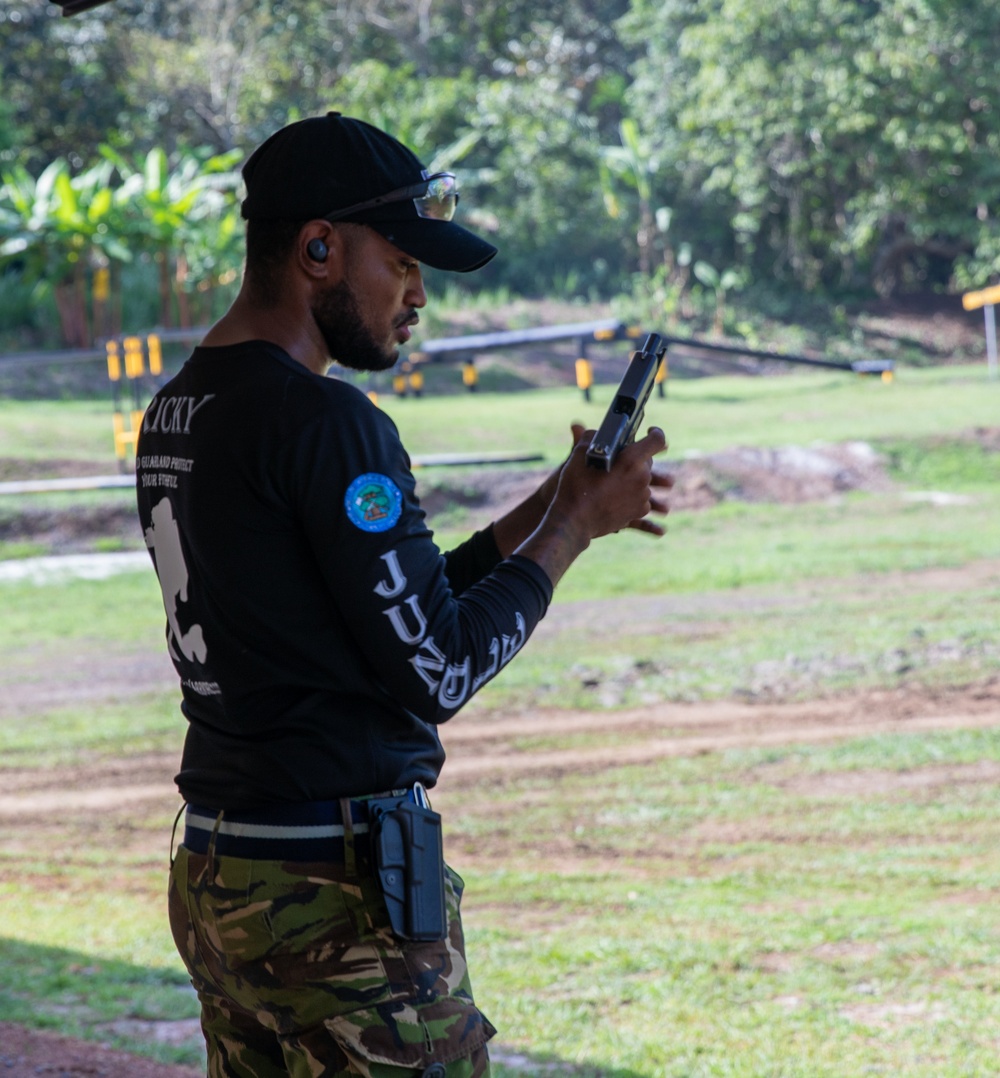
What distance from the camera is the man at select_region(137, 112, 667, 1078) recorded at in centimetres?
115

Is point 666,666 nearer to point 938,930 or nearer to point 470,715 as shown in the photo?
point 470,715

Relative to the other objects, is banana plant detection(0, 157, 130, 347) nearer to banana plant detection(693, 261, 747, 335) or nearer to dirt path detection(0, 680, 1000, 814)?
banana plant detection(693, 261, 747, 335)

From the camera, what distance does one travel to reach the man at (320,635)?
1.15 metres

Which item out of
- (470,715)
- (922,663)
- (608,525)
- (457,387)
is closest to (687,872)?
(470,715)

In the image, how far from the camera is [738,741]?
6.16 m

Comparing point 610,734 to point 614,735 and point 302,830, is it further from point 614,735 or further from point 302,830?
point 302,830

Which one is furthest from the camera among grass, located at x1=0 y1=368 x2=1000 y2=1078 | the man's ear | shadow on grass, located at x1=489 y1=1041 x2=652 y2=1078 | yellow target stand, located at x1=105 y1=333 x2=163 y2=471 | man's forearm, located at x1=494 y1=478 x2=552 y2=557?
yellow target stand, located at x1=105 y1=333 x2=163 y2=471

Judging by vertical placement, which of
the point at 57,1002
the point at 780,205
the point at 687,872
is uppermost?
the point at 780,205

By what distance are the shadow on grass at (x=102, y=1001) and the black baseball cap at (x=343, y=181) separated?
7.59 feet

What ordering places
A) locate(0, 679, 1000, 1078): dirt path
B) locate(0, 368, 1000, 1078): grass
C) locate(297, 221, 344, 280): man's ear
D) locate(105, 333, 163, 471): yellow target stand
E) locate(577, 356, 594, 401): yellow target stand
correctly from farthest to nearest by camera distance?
locate(577, 356, 594, 401): yellow target stand < locate(105, 333, 163, 471): yellow target stand < locate(0, 679, 1000, 1078): dirt path < locate(0, 368, 1000, 1078): grass < locate(297, 221, 344, 280): man's ear

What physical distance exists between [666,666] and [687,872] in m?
2.42

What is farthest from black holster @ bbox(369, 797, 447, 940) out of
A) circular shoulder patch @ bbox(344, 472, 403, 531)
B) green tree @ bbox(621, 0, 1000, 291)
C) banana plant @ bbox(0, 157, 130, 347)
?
banana plant @ bbox(0, 157, 130, 347)

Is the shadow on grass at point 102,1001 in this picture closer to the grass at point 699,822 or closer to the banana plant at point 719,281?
the grass at point 699,822

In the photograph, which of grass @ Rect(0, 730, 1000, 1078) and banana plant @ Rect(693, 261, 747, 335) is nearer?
grass @ Rect(0, 730, 1000, 1078)
